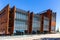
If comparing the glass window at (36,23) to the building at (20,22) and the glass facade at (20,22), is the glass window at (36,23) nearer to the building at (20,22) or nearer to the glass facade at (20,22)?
the building at (20,22)

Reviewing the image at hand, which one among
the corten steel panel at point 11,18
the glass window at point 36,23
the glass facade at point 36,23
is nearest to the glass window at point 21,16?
the corten steel panel at point 11,18

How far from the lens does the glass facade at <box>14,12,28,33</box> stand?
40.8m

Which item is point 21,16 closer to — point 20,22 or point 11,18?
point 20,22

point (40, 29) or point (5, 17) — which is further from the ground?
point (5, 17)

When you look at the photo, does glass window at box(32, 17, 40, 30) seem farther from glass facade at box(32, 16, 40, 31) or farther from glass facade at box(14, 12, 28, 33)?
glass facade at box(14, 12, 28, 33)

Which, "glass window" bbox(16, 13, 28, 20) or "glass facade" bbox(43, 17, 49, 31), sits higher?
"glass window" bbox(16, 13, 28, 20)

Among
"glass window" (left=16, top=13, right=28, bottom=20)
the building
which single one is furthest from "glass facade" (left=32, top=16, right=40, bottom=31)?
"glass window" (left=16, top=13, right=28, bottom=20)

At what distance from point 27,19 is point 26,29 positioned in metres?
4.21

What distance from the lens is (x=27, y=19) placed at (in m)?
46.9

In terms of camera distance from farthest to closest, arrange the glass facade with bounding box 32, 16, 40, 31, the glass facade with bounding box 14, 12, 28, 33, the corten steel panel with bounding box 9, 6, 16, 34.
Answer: the glass facade with bounding box 32, 16, 40, 31 → the glass facade with bounding box 14, 12, 28, 33 → the corten steel panel with bounding box 9, 6, 16, 34

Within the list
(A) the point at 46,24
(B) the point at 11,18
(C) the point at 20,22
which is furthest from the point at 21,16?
(A) the point at 46,24

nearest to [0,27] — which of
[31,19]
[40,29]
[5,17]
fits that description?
[5,17]

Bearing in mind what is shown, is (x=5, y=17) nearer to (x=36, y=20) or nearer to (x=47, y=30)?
(x=36, y=20)

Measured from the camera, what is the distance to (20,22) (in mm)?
42656
